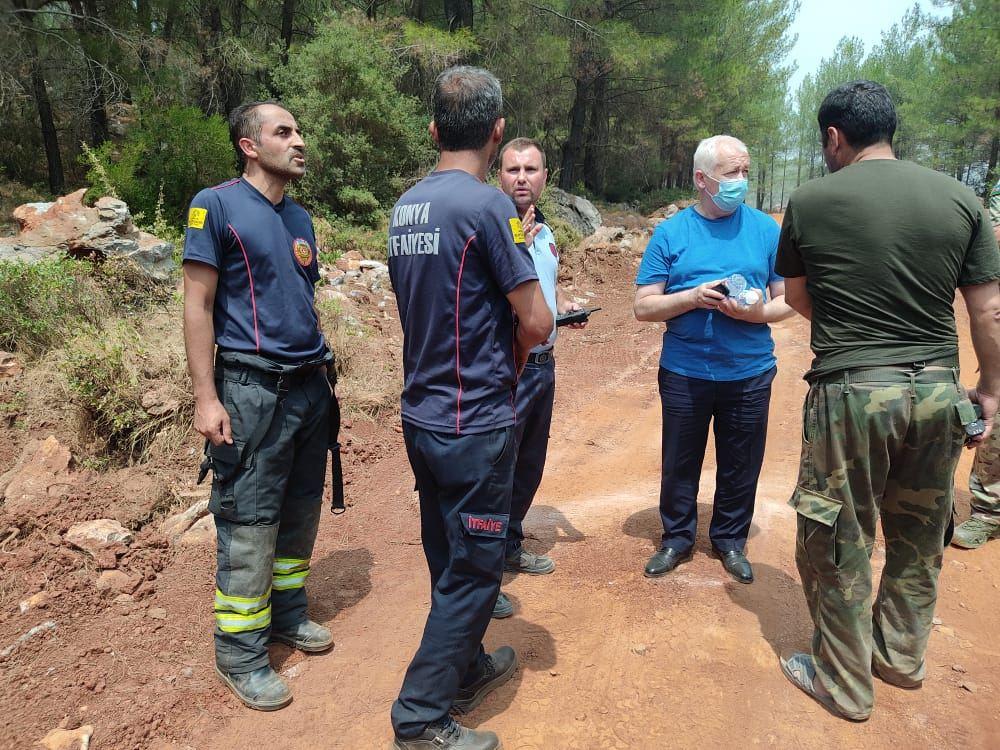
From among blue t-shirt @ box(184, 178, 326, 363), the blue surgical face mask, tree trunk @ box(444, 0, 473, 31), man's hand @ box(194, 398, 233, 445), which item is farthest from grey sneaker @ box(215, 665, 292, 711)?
tree trunk @ box(444, 0, 473, 31)

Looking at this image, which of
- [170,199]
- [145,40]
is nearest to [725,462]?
[170,199]

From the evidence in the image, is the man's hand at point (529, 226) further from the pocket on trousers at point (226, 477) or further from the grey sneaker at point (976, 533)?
the grey sneaker at point (976, 533)

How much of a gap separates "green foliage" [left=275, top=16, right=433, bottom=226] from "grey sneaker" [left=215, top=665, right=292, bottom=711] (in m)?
10.2

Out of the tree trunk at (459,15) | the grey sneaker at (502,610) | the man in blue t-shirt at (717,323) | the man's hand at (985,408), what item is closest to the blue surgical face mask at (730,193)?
the man in blue t-shirt at (717,323)

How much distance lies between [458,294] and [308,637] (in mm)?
1780

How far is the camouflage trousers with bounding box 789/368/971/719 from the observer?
7.68 ft

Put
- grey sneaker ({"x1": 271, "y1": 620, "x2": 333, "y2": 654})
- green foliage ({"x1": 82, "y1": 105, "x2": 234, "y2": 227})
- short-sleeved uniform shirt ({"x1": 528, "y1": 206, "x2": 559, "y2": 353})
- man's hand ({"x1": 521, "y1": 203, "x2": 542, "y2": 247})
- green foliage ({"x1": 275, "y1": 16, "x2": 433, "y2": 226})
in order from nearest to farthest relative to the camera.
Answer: grey sneaker ({"x1": 271, "y1": 620, "x2": 333, "y2": 654}), man's hand ({"x1": 521, "y1": 203, "x2": 542, "y2": 247}), short-sleeved uniform shirt ({"x1": 528, "y1": 206, "x2": 559, "y2": 353}), green foliage ({"x1": 82, "y1": 105, "x2": 234, "y2": 227}), green foliage ({"x1": 275, "y1": 16, "x2": 433, "y2": 226})

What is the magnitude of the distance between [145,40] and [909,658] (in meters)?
13.7

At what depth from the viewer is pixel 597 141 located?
2298 cm

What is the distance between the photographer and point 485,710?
8.39 ft

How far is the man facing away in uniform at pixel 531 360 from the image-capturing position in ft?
10.4

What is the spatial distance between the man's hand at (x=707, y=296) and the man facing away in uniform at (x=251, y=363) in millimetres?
1642

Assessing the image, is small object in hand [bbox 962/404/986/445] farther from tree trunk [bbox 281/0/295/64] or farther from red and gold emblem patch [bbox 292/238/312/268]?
tree trunk [bbox 281/0/295/64]

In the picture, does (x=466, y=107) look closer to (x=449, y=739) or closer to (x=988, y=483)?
(x=449, y=739)
